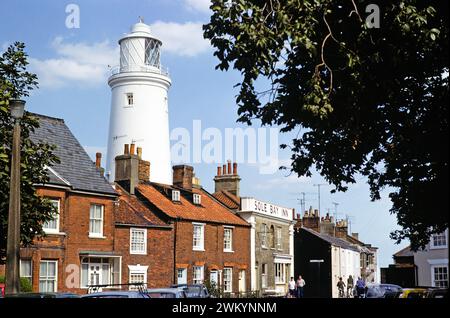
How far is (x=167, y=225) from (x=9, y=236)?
86.0 ft

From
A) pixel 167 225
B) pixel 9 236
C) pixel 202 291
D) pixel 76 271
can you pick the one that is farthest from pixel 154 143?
pixel 9 236

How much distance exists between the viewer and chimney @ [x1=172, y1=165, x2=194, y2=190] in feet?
177

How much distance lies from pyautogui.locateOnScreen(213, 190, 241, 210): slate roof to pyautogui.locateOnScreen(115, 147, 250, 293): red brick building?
141cm

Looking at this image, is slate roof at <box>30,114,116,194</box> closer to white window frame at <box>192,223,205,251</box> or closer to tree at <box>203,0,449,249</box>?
white window frame at <box>192,223,205,251</box>

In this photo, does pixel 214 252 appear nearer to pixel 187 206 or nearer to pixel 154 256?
pixel 187 206

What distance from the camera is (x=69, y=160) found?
4106cm

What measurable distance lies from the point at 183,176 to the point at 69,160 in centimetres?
1434

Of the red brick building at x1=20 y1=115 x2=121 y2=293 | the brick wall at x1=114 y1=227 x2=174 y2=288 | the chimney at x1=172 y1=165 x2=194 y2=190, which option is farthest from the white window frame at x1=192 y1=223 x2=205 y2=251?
the red brick building at x1=20 y1=115 x2=121 y2=293

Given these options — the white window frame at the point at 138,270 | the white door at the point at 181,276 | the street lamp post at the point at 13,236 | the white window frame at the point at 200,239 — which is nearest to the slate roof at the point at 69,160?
the white window frame at the point at 138,270

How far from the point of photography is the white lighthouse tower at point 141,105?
5931 centimetres

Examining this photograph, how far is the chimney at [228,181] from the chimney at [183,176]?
20.1 ft

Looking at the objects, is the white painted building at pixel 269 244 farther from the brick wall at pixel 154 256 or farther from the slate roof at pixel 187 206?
the brick wall at pixel 154 256
